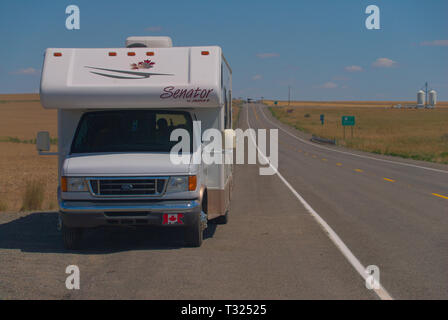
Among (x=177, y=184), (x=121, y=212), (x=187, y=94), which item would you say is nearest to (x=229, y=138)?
(x=187, y=94)

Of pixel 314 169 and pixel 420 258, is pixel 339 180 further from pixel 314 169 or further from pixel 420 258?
pixel 420 258

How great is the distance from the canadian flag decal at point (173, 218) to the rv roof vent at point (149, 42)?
313 centimetres

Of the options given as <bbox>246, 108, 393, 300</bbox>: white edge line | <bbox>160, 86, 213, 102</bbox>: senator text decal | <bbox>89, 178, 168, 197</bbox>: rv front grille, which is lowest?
<bbox>246, 108, 393, 300</bbox>: white edge line

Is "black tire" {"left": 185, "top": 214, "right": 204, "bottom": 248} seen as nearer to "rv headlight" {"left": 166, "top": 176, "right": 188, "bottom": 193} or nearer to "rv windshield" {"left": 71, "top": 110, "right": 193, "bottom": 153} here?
"rv headlight" {"left": 166, "top": 176, "right": 188, "bottom": 193}

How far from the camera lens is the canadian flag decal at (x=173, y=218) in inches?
327

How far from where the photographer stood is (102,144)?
358 inches

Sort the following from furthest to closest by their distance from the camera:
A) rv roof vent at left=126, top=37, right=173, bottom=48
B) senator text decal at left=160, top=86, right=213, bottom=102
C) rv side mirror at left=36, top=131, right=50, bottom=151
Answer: rv roof vent at left=126, top=37, right=173, bottom=48 < rv side mirror at left=36, top=131, right=50, bottom=151 < senator text decal at left=160, top=86, right=213, bottom=102

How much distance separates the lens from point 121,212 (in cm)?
830

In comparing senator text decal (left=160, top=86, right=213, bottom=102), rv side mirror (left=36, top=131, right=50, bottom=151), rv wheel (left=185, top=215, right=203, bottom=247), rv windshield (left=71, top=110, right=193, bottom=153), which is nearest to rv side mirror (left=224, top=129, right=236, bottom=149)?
rv windshield (left=71, top=110, right=193, bottom=153)

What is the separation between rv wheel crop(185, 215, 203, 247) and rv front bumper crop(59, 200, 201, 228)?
0.73 ft

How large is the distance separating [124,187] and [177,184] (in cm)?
76

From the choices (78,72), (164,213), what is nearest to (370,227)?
(164,213)

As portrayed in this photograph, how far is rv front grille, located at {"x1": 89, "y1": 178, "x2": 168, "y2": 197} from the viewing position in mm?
8297

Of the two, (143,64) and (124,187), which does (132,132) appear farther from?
(124,187)
